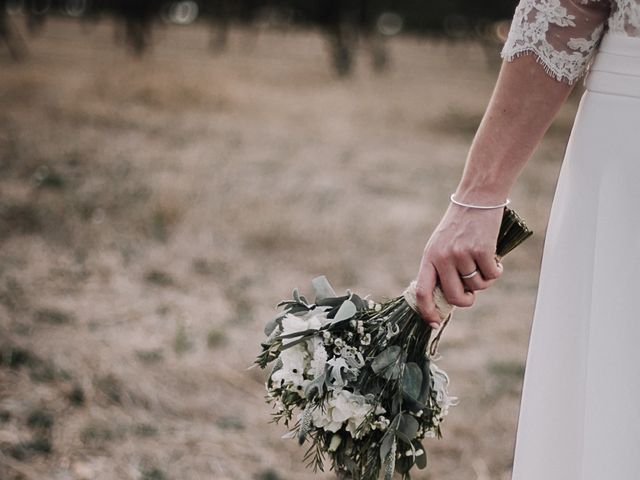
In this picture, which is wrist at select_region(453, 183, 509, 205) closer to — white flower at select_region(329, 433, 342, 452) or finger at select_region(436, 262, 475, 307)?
finger at select_region(436, 262, 475, 307)

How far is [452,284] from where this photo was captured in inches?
52.2

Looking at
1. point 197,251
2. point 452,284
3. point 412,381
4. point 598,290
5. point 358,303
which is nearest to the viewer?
point 598,290

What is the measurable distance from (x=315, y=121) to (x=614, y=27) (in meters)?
8.03

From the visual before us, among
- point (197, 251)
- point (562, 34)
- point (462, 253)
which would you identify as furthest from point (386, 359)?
point (197, 251)

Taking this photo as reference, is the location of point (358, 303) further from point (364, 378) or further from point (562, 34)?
point (562, 34)

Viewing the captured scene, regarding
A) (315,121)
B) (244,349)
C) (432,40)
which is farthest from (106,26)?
(244,349)

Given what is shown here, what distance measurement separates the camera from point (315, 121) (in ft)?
30.0

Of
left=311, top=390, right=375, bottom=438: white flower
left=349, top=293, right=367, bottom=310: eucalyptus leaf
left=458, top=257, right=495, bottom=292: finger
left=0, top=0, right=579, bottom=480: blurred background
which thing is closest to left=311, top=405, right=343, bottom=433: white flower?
left=311, top=390, right=375, bottom=438: white flower

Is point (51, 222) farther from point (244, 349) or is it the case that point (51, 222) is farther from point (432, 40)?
point (432, 40)

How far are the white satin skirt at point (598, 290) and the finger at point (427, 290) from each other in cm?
19

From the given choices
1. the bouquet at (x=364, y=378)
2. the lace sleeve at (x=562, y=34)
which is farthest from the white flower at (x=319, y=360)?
the lace sleeve at (x=562, y=34)

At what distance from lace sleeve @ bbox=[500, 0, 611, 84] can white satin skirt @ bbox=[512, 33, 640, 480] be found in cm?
4

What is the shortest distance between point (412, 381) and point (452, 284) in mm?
225

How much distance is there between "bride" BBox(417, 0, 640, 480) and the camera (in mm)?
1197
